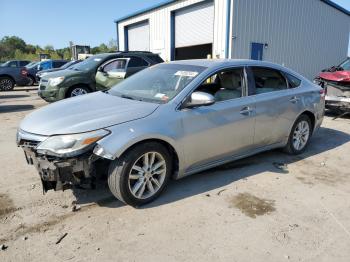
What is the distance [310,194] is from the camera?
4.12 metres

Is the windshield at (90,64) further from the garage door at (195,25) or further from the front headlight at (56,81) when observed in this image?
the garage door at (195,25)

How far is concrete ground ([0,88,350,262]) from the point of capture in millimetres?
2914

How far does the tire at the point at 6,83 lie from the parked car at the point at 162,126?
623 inches

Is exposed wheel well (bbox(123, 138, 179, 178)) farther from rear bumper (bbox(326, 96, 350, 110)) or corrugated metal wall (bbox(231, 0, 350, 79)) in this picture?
corrugated metal wall (bbox(231, 0, 350, 79))

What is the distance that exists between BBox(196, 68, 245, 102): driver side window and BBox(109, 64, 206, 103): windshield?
0.97 feet

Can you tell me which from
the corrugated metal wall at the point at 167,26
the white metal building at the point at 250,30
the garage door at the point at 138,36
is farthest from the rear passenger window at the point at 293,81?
the garage door at the point at 138,36

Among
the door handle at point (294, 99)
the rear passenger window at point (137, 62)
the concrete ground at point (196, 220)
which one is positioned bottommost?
the concrete ground at point (196, 220)

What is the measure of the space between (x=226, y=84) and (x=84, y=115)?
2.16 m

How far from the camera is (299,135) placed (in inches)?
220

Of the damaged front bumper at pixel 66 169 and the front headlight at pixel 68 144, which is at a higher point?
the front headlight at pixel 68 144

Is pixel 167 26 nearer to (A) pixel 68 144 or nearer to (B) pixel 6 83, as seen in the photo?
(B) pixel 6 83

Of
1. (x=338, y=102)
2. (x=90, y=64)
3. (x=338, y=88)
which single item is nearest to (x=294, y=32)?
(x=338, y=88)

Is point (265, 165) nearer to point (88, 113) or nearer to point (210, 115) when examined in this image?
point (210, 115)

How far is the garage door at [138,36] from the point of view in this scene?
65.1 ft
